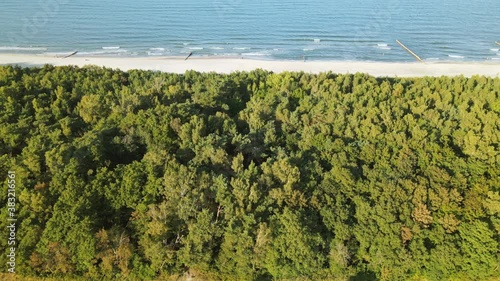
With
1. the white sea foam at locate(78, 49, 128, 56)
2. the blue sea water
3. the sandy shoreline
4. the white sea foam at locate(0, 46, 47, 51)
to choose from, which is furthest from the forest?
the white sea foam at locate(0, 46, 47, 51)

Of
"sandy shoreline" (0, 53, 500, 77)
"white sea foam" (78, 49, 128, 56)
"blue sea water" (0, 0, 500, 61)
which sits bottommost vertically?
"sandy shoreline" (0, 53, 500, 77)

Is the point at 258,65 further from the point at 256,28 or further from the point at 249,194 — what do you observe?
the point at 249,194

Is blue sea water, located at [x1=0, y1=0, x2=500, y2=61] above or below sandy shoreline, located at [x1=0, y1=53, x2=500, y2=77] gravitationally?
above

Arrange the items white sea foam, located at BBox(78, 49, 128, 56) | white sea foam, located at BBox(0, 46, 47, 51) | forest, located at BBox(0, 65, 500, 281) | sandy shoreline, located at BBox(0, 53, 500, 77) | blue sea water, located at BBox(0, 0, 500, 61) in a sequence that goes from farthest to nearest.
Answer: blue sea water, located at BBox(0, 0, 500, 61)
white sea foam, located at BBox(0, 46, 47, 51)
white sea foam, located at BBox(78, 49, 128, 56)
sandy shoreline, located at BBox(0, 53, 500, 77)
forest, located at BBox(0, 65, 500, 281)

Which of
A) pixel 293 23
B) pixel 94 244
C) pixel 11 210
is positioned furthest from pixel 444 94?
pixel 293 23

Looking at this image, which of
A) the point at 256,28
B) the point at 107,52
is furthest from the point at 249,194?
the point at 256,28

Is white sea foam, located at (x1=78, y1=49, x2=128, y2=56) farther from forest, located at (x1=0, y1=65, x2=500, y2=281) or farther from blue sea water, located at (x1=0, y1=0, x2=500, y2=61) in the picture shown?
forest, located at (x1=0, y1=65, x2=500, y2=281)

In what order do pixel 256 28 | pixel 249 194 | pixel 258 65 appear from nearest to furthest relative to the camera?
pixel 249 194
pixel 258 65
pixel 256 28
